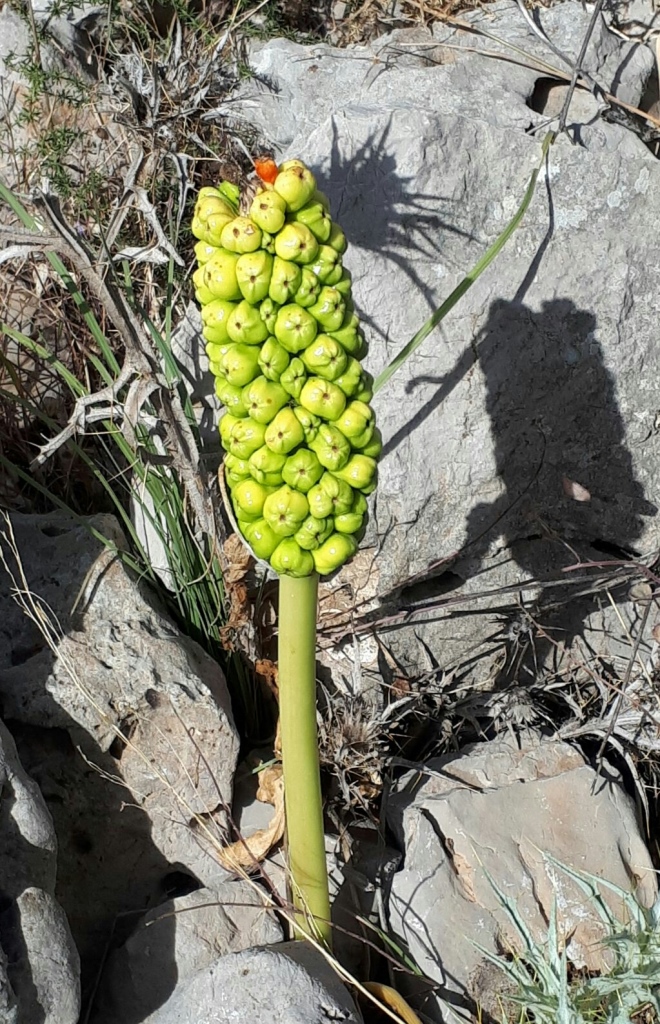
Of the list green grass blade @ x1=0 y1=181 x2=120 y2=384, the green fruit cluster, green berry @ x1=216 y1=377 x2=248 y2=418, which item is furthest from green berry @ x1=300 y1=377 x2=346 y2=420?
green grass blade @ x1=0 y1=181 x2=120 y2=384

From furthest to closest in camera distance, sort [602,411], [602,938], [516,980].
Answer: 1. [602,411]
2. [602,938]
3. [516,980]

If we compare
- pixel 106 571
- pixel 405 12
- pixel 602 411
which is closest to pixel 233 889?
pixel 106 571

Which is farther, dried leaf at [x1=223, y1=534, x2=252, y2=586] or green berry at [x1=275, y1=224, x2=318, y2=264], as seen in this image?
dried leaf at [x1=223, y1=534, x2=252, y2=586]

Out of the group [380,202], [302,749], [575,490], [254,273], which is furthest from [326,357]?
[575,490]

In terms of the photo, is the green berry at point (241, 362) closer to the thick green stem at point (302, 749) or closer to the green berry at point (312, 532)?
the green berry at point (312, 532)

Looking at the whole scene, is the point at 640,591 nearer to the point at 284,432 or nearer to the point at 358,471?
the point at 358,471

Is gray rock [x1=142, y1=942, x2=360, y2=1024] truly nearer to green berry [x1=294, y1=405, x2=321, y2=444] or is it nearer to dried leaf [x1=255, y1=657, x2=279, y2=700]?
dried leaf [x1=255, y1=657, x2=279, y2=700]

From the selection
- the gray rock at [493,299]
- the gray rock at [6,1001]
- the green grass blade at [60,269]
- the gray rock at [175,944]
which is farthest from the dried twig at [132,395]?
the gray rock at [6,1001]

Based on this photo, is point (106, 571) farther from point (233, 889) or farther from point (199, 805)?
point (233, 889)
